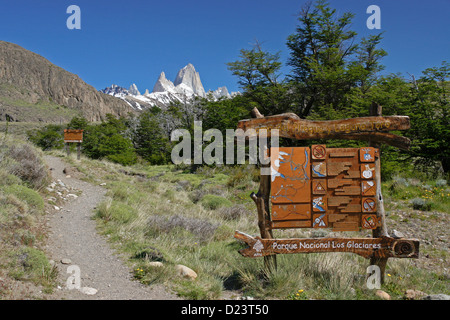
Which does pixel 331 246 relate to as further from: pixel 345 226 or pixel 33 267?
pixel 33 267

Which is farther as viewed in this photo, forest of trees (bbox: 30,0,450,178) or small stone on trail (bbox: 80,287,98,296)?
forest of trees (bbox: 30,0,450,178)

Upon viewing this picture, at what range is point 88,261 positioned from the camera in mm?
5465

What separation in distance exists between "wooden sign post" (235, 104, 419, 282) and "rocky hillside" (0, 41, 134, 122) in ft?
281

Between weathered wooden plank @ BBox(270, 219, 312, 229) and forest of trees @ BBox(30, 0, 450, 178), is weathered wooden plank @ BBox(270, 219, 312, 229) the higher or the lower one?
the lower one

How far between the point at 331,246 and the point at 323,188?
932mm

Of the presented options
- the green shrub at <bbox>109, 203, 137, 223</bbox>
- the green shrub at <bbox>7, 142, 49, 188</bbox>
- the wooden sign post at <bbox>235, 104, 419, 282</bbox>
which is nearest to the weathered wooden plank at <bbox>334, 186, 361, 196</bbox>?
the wooden sign post at <bbox>235, 104, 419, 282</bbox>

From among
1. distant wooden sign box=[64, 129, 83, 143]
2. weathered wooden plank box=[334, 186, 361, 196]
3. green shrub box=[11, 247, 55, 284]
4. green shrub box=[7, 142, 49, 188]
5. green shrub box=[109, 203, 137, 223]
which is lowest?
green shrub box=[11, 247, 55, 284]

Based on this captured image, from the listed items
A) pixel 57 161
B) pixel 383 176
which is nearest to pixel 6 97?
pixel 57 161

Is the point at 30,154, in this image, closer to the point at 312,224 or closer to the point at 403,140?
the point at 312,224

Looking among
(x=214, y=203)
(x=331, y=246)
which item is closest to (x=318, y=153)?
(x=331, y=246)

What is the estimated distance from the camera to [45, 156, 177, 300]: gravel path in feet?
14.2

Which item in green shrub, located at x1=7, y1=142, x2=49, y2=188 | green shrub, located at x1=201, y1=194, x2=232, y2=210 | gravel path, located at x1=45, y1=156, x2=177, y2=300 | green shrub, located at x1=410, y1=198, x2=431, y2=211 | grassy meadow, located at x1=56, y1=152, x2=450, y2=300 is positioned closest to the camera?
gravel path, located at x1=45, y1=156, x2=177, y2=300

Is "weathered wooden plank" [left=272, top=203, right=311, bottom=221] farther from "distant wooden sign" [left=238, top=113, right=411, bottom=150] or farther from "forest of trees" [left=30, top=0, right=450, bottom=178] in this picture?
"forest of trees" [left=30, top=0, right=450, bottom=178]

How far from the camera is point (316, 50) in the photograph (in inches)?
853
